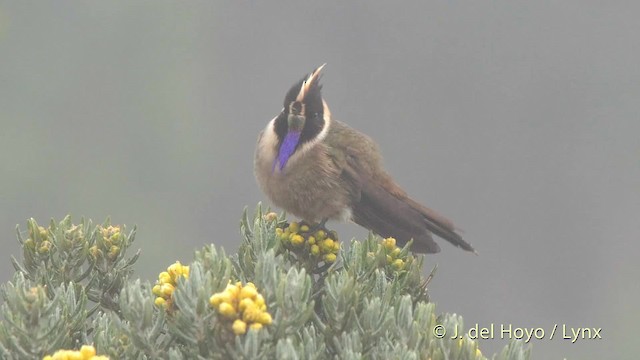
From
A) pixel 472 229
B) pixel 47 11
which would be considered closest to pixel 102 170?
pixel 47 11

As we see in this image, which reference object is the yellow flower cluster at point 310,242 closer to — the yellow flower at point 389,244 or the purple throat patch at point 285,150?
the yellow flower at point 389,244

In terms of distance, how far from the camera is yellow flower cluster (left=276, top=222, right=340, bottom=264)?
6.79 meters

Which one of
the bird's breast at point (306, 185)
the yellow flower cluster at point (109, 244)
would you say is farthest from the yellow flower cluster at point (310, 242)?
the bird's breast at point (306, 185)

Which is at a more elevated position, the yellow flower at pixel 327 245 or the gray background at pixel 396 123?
the gray background at pixel 396 123

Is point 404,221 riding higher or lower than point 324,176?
lower

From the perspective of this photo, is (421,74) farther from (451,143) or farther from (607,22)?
(607,22)

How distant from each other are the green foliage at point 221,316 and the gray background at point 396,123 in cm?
12636

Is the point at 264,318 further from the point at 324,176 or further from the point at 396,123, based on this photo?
the point at 396,123

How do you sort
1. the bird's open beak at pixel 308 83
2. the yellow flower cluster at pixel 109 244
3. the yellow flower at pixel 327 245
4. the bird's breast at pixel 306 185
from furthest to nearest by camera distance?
1. the bird's breast at pixel 306 185
2. the bird's open beak at pixel 308 83
3. the yellow flower at pixel 327 245
4. the yellow flower cluster at pixel 109 244

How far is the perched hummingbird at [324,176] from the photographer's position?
842 cm

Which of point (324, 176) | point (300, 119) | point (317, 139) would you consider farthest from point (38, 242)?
point (317, 139)

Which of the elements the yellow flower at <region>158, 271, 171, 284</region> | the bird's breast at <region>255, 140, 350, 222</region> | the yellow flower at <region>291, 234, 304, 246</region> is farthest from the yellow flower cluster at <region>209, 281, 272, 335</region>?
the bird's breast at <region>255, 140, 350, 222</region>

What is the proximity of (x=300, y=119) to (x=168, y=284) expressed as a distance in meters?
3.12

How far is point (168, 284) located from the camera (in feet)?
18.5
